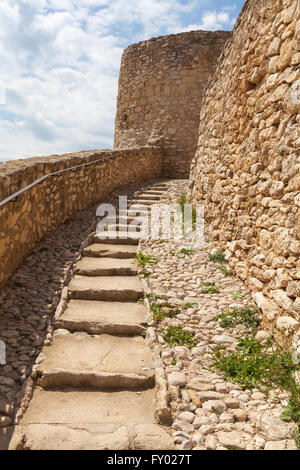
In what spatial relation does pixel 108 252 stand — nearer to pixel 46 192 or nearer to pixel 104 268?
pixel 104 268

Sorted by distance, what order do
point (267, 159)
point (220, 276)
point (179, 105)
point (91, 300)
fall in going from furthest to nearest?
point (179, 105), point (220, 276), point (91, 300), point (267, 159)

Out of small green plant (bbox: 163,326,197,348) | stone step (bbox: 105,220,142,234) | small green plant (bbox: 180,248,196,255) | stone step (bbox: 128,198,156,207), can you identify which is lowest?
small green plant (bbox: 163,326,197,348)

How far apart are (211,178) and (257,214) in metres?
2.08

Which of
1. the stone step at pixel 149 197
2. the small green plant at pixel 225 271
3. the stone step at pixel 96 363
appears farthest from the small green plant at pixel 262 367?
the stone step at pixel 149 197

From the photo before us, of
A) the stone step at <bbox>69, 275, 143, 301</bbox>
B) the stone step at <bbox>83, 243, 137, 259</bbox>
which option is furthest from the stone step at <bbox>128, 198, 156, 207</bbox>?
the stone step at <bbox>69, 275, 143, 301</bbox>

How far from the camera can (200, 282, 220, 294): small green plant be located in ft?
14.1

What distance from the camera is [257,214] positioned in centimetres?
414

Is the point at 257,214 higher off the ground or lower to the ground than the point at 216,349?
higher

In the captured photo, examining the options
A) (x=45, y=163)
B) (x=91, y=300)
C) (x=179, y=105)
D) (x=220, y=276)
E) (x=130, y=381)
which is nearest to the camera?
(x=130, y=381)

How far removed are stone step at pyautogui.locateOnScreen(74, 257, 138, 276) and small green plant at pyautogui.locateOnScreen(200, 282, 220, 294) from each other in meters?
1.02

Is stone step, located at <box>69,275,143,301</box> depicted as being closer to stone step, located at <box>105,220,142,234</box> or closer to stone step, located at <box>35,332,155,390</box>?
stone step, located at <box>35,332,155,390</box>

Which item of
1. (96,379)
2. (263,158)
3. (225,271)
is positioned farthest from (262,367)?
(263,158)

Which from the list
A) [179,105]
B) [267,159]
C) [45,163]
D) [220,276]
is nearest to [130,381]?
[220,276]
